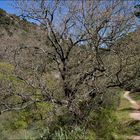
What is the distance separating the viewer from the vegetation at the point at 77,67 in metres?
16.0

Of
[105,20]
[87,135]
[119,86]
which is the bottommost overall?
[87,135]

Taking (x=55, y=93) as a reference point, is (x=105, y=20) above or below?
above

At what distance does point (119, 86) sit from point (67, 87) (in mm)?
2107

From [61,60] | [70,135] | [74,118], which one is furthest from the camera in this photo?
[61,60]

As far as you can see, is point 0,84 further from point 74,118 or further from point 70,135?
point 70,135

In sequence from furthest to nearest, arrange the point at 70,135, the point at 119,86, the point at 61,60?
the point at 61,60
the point at 119,86
the point at 70,135

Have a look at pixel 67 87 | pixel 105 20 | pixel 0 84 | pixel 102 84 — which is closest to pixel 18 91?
pixel 0 84

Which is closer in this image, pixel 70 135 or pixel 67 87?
pixel 70 135

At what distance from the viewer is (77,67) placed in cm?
1759

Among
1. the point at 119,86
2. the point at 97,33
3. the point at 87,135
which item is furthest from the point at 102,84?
the point at 87,135

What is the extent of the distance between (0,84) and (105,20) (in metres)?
4.98

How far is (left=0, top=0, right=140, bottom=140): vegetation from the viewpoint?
1605 cm

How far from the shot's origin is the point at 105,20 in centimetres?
1661

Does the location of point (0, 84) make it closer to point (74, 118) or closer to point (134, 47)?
point (74, 118)
